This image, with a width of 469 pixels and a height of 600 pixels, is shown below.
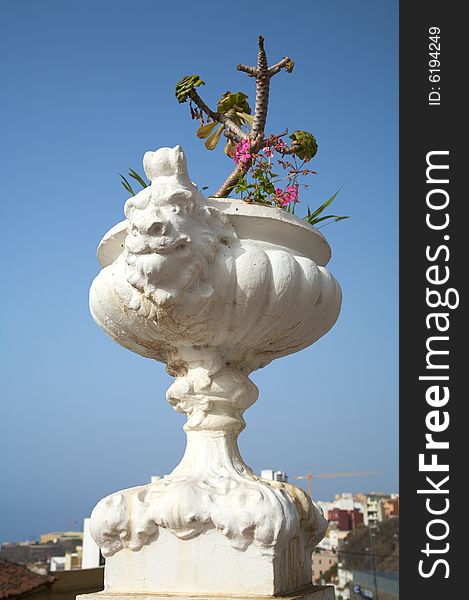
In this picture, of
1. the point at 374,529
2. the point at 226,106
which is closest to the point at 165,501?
the point at 226,106

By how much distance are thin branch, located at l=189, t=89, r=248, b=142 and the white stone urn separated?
67 centimetres

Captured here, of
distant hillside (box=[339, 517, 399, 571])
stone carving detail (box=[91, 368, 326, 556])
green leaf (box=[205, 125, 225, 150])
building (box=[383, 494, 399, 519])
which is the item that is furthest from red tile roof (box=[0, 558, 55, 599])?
building (box=[383, 494, 399, 519])

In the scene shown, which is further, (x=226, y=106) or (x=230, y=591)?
(x=226, y=106)

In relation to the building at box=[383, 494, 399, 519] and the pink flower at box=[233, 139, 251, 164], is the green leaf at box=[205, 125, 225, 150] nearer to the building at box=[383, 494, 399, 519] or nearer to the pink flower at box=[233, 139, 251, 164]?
the pink flower at box=[233, 139, 251, 164]

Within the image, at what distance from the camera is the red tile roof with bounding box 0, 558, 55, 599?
5.93m

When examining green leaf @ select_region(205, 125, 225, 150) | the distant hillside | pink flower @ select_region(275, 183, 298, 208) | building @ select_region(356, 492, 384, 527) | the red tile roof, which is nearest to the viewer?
pink flower @ select_region(275, 183, 298, 208)

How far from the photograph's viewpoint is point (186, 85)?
295cm

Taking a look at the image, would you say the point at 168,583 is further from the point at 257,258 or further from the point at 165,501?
the point at 257,258

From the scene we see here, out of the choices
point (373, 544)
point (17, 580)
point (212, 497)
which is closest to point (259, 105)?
point (212, 497)

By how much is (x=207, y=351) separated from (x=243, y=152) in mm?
867

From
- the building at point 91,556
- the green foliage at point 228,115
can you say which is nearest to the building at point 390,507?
the building at point 91,556

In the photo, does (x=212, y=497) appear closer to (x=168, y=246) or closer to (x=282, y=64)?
(x=168, y=246)

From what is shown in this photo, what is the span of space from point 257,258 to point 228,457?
692 millimetres

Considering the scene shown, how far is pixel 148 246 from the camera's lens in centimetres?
211
